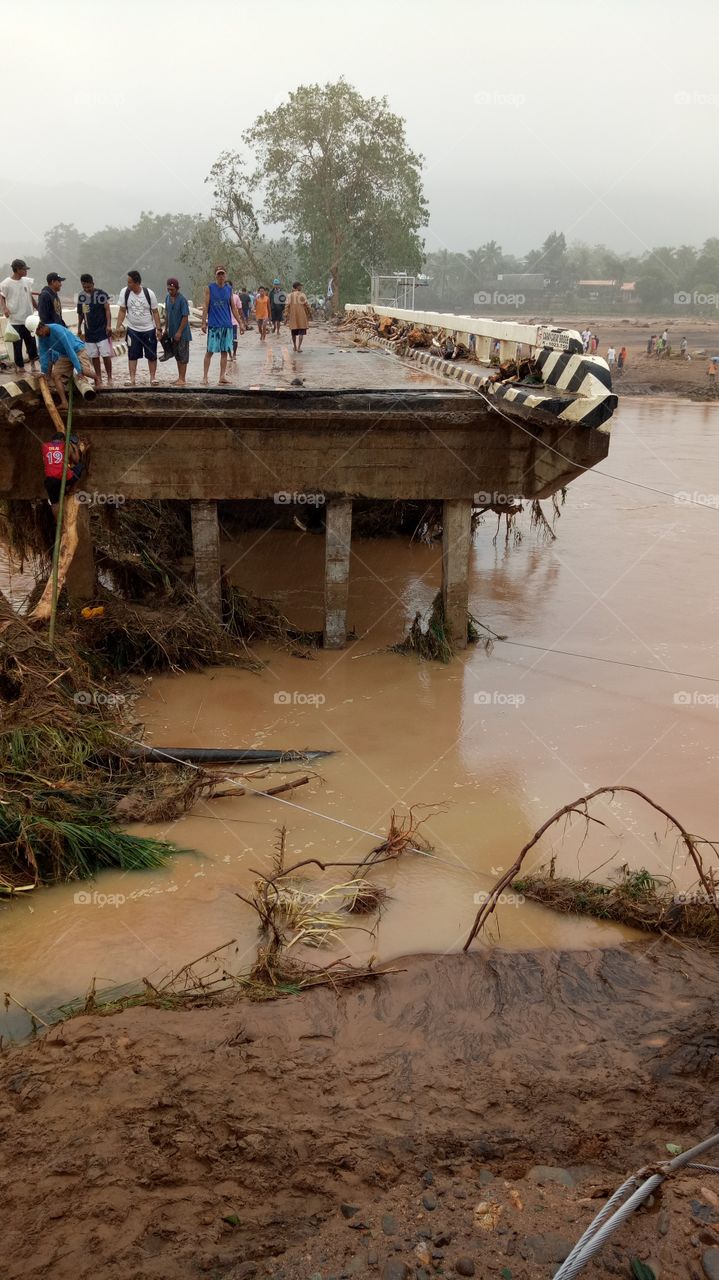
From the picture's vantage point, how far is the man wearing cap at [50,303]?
8.84 m

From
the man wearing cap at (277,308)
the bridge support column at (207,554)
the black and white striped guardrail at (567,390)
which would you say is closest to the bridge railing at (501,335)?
the black and white striped guardrail at (567,390)

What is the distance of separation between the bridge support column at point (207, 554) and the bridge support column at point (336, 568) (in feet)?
3.61

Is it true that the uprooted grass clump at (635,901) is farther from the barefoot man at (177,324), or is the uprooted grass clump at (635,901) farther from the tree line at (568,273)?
the tree line at (568,273)

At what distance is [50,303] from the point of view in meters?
8.94

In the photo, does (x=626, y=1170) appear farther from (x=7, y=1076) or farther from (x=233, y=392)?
(x=233, y=392)

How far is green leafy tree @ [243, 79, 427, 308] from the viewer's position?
35031 mm

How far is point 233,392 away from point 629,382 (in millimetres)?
33315

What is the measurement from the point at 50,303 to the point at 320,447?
2.85 m

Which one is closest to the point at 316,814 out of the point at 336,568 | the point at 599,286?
the point at 336,568

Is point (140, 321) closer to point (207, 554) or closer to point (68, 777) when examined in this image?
point (207, 554)

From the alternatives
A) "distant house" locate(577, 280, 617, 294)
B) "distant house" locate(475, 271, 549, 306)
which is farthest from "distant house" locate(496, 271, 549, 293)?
"distant house" locate(577, 280, 617, 294)

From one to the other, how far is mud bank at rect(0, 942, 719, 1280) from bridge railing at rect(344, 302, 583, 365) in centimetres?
583

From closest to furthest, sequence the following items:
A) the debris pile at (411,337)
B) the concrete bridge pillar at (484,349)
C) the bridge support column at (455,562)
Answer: the bridge support column at (455,562) < the concrete bridge pillar at (484,349) < the debris pile at (411,337)

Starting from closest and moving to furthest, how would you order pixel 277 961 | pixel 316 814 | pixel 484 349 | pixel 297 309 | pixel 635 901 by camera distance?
pixel 277 961 < pixel 635 901 < pixel 316 814 < pixel 484 349 < pixel 297 309
